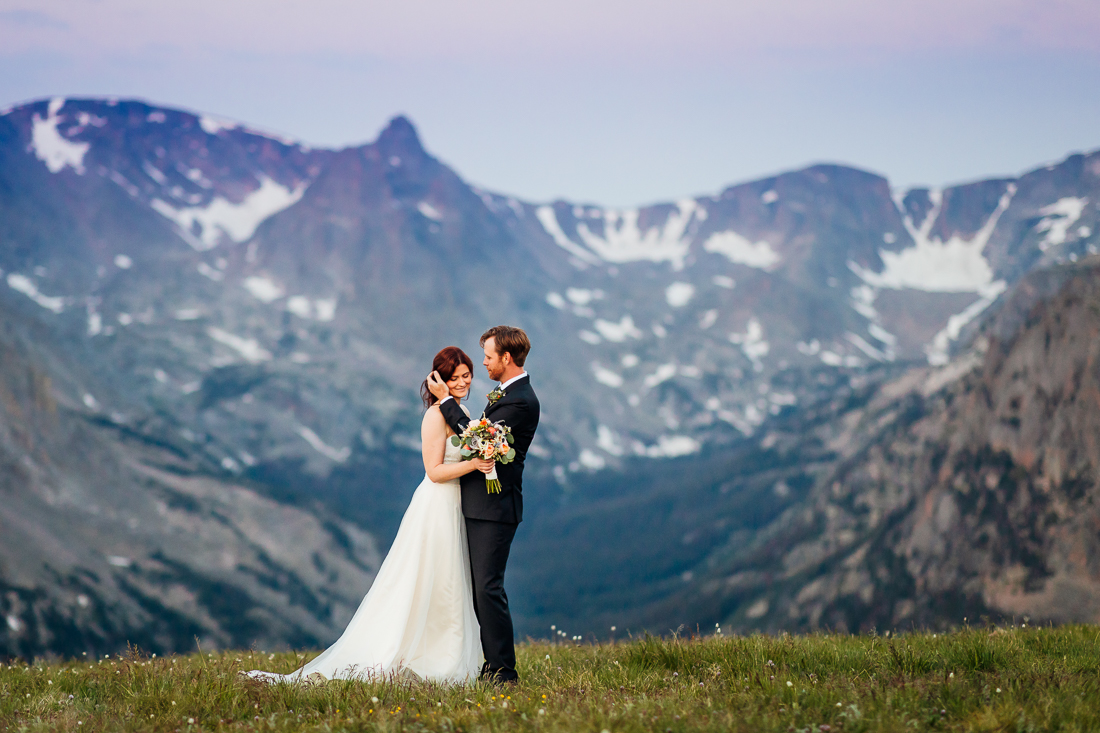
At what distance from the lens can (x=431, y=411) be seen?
478 inches

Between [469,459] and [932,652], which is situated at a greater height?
[469,459]

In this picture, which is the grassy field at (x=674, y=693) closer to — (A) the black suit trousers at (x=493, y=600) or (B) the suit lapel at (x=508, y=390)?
(A) the black suit trousers at (x=493, y=600)

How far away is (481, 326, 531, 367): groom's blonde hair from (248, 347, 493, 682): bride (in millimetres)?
411

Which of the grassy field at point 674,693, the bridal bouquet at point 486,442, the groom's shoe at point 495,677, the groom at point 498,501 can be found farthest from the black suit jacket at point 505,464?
the grassy field at point 674,693

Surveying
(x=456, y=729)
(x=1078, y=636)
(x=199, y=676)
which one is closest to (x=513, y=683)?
(x=456, y=729)

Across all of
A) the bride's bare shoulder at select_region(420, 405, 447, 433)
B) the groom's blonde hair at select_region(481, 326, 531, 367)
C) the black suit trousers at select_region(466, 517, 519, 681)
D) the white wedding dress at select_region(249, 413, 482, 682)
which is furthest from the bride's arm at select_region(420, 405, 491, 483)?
the groom's blonde hair at select_region(481, 326, 531, 367)

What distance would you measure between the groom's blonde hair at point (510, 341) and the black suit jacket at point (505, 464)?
292 mm

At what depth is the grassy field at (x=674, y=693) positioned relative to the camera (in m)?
8.32

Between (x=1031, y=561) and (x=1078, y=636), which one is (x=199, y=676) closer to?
(x=1078, y=636)

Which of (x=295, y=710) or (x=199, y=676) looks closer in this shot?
(x=295, y=710)

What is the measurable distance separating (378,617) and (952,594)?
210m

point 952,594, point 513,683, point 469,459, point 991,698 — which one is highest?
point 469,459

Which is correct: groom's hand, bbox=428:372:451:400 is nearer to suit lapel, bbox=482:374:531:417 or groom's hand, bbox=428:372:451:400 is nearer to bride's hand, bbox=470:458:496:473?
suit lapel, bbox=482:374:531:417

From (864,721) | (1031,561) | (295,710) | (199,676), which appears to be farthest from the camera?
(1031,561)
